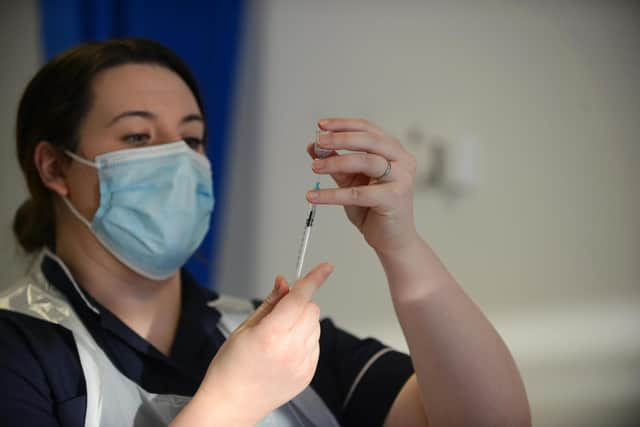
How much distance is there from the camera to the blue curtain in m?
1.60

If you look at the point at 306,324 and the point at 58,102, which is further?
the point at 58,102

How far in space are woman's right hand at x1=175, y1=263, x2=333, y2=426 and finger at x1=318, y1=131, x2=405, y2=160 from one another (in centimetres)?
21

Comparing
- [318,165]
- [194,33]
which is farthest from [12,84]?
[318,165]

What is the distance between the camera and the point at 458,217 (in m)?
1.64

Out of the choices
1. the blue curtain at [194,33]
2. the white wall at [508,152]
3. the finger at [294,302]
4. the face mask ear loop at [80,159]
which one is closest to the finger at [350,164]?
the finger at [294,302]

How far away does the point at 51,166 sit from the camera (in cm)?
121

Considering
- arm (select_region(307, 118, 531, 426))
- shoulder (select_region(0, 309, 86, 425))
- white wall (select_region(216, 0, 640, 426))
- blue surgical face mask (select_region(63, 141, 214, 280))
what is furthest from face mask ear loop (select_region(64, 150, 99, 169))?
white wall (select_region(216, 0, 640, 426))

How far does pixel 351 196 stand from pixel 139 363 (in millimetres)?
496

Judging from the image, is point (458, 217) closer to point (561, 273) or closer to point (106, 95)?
point (561, 273)

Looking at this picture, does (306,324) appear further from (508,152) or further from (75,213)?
(508,152)

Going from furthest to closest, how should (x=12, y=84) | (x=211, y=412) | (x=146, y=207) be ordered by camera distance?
(x=12, y=84) < (x=146, y=207) < (x=211, y=412)

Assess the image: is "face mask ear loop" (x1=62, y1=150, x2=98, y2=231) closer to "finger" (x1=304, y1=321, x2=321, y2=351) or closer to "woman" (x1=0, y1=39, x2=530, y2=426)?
"woman" (x1=0, y1=39, x2=530, y2=426)

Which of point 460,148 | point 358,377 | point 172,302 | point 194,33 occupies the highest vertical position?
point 194,33

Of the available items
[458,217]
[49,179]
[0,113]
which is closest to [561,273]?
[458,217]
